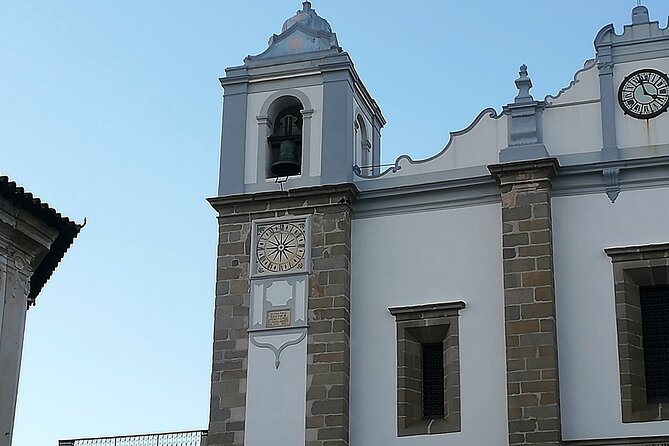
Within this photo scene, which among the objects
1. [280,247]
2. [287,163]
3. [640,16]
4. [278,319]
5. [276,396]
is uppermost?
[640,16]

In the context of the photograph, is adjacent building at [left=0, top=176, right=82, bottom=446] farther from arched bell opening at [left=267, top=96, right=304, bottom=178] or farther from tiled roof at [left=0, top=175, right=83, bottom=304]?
arched bell opening at [left=267, top=96, right=304, bottom=178]

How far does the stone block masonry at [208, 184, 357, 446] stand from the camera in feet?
64.3

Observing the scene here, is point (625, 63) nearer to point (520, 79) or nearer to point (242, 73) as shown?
point (520, 79)

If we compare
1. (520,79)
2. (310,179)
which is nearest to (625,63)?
(520,79)

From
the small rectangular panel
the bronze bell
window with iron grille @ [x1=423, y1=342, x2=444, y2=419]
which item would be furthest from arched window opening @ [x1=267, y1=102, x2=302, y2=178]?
window with iron grille @ [x1=423, y1=342, x2=444, y2=419]

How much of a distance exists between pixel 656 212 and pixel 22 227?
856 cm

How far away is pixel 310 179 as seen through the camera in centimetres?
2102

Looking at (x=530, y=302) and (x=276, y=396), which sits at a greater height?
(x=530, y=302)

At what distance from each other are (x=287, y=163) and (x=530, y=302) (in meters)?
4.52

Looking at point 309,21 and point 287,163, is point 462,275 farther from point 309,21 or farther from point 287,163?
point 309,21

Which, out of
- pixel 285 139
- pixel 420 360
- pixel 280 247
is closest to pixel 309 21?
pixel 285 139

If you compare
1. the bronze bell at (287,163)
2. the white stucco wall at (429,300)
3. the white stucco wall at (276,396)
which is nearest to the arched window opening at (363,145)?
the bronze bell at (287,163)

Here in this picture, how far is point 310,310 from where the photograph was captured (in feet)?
66.2

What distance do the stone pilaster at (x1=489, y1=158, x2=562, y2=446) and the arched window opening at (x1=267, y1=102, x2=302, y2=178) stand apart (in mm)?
3261
